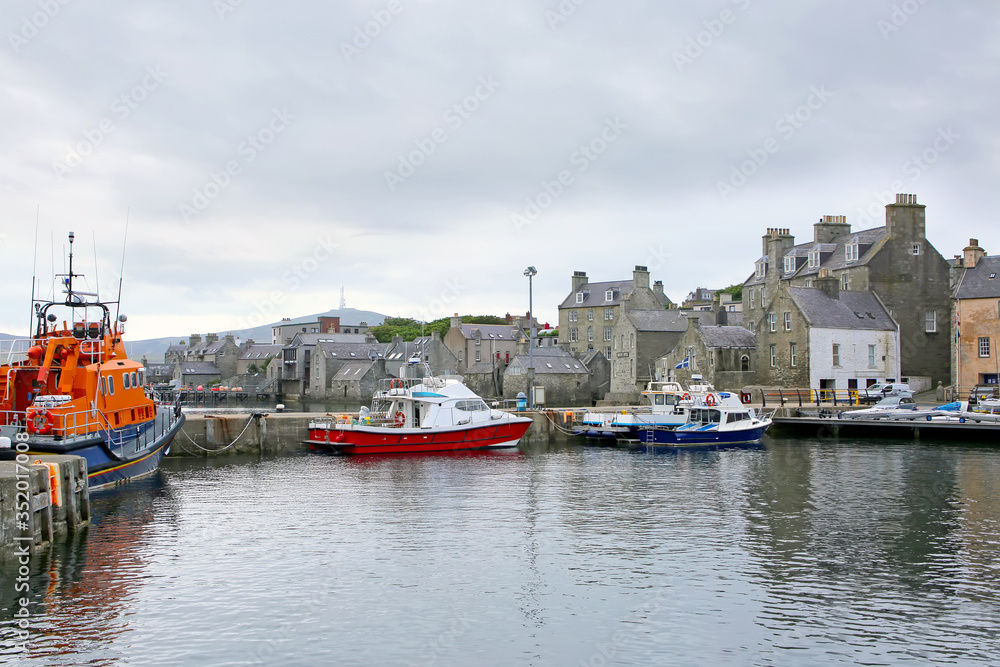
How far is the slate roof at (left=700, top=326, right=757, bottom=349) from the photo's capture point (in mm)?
60375

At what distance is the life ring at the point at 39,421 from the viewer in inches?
963

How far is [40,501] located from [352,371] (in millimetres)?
81046

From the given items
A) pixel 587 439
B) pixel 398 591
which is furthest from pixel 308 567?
pixel 587 439

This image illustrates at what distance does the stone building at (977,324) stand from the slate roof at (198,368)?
97.6 metres

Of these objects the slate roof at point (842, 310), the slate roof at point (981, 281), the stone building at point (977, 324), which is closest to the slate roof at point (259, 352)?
the slate roof at point (842, 310)

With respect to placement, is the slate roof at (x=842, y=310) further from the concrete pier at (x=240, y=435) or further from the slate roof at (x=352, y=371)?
the slate roof at (x=352, y=371)

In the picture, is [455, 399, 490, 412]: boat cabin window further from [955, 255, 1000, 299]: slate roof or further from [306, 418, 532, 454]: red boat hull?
[955, 255, 1000, 299]: slate roof

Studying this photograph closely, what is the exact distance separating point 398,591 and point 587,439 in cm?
2947

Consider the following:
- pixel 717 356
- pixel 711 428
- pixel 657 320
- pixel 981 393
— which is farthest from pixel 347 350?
pixel 981 393

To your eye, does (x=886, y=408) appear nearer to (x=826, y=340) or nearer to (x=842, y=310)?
(x=826, y=340)

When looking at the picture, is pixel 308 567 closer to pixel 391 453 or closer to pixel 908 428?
pixel 391 453

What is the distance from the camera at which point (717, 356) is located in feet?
196

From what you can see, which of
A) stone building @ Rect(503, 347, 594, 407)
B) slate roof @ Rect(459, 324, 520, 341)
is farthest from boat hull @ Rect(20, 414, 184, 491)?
slate roof @ Rect(459, 324, 520, 341)

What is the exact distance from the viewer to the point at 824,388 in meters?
57.1
